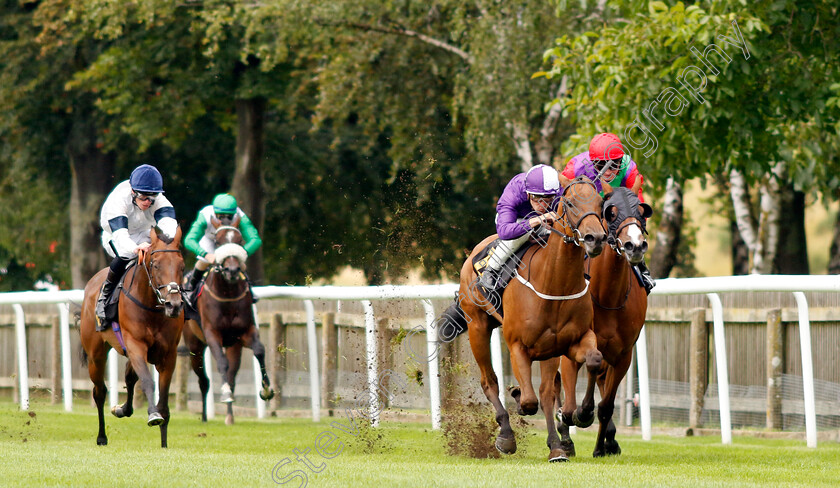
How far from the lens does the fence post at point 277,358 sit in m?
13.8

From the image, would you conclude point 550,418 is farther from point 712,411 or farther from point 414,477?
point 712,411

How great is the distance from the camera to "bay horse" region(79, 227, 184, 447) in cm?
916

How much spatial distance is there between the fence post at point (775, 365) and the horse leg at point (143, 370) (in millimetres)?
4908

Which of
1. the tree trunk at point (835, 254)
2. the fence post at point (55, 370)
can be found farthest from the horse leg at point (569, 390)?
the tree trunk at point (835, 254)

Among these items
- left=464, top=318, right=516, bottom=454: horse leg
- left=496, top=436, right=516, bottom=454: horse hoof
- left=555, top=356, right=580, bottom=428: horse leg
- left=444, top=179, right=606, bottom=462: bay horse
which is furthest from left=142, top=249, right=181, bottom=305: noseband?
left=555, top=356, right=580, bottom=428: horse leg

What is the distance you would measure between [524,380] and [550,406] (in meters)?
0.32

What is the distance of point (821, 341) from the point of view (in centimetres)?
989

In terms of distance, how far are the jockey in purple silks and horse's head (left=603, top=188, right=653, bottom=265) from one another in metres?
0.38

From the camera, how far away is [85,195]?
26516 millimetres

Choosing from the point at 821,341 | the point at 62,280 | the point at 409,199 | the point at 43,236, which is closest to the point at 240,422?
the point at 409,199

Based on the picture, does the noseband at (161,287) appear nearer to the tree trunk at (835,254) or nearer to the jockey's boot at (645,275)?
the jockey's boot at (645,275)

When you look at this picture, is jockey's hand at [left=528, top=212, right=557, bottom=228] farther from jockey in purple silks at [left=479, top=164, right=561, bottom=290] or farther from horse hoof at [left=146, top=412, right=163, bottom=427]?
horse hoof at [left=146, top=412, right=163, bottom=427]

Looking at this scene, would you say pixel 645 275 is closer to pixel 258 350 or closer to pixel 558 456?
pixel 558 456

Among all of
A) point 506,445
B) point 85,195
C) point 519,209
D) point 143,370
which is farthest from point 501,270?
point 85,195
